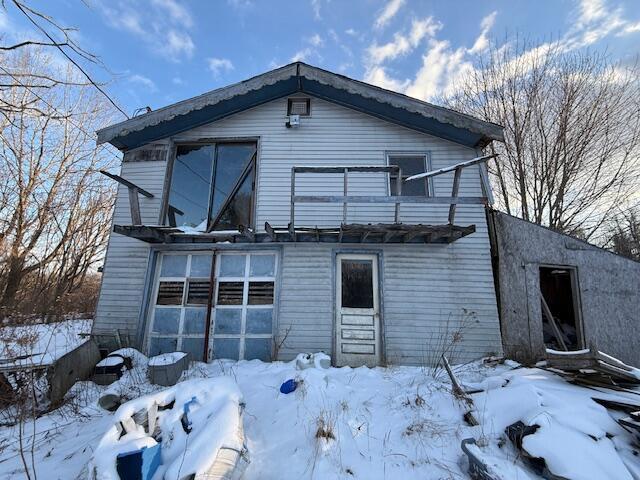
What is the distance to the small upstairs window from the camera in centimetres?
736

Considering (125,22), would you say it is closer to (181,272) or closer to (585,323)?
(181,272)

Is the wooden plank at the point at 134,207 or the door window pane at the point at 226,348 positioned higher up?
the wooden plank at the point at 134,207

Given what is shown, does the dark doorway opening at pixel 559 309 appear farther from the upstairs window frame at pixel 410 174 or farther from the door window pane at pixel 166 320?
the door window pane at pixel 166 320

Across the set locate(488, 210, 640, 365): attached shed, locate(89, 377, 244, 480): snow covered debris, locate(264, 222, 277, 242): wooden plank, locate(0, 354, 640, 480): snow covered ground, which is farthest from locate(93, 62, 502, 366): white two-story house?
locate(89, 377, 244, 480): snow covered debris

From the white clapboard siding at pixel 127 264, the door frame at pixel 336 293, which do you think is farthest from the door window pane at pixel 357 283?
the white clapboard siding at pixel 127 264

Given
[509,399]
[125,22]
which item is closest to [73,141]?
[125,22]

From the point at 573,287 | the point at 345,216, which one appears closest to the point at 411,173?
the point at 345,216

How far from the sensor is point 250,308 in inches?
270

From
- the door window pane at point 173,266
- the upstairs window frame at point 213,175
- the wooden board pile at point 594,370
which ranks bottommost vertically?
the wooden board pile at point 594,370

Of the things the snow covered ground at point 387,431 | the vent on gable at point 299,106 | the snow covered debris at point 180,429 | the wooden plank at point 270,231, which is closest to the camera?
the snow covered debris at point 180,429

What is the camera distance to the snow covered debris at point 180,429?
2.52 meters

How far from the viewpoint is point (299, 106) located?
799cm

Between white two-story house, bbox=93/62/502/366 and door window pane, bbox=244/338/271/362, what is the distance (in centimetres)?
2

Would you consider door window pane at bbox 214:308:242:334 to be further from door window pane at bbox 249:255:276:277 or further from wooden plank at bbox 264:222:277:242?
wooden plank at bbox 264:222:277:242
